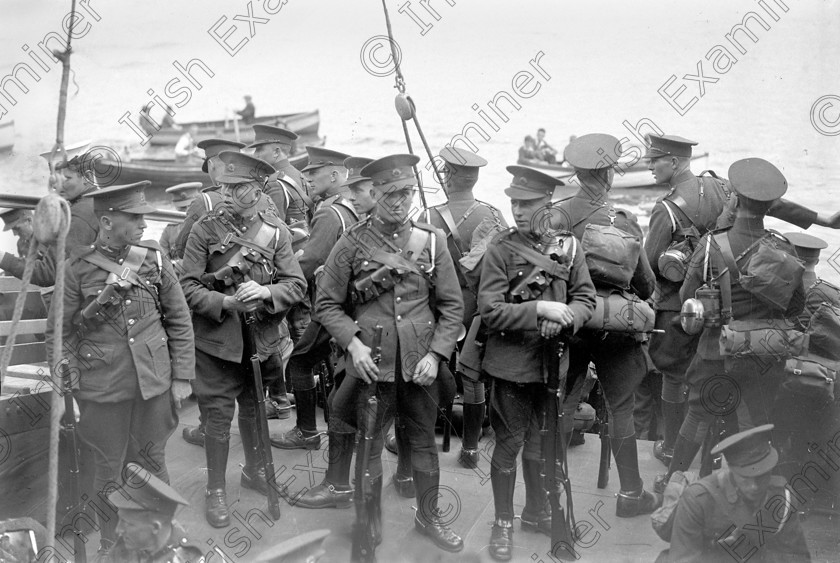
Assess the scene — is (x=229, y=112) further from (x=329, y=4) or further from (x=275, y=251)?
(x=275, y=251)

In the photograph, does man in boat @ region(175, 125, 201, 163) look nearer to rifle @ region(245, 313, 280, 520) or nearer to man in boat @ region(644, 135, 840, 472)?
rifle @ region(245, 313, 280, 520)

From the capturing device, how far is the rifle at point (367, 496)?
427 centimetres

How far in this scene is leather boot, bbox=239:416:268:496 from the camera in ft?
16.8

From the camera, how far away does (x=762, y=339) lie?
4465mm

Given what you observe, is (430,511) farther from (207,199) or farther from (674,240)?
(207,199)

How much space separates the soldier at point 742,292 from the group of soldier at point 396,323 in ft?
0.04

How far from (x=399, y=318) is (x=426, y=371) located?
34cm

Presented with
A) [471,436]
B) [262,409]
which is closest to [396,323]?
[262,409]

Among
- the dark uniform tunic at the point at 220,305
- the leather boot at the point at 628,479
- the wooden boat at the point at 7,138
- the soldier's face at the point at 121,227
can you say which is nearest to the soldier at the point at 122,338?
the soldier's face at the point at 121,227

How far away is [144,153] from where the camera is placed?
20875 millimetres

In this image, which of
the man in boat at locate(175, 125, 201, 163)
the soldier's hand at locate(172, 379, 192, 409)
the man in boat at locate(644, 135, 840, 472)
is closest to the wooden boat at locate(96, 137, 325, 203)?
the man in boat at locate(175, 125, 201, 163)

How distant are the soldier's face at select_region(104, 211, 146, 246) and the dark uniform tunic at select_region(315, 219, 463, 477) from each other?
104 cm

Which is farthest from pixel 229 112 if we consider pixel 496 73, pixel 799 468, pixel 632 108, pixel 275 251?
pixel 799 468

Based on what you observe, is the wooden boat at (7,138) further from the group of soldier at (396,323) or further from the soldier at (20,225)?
the group of soldier at (396,323)
